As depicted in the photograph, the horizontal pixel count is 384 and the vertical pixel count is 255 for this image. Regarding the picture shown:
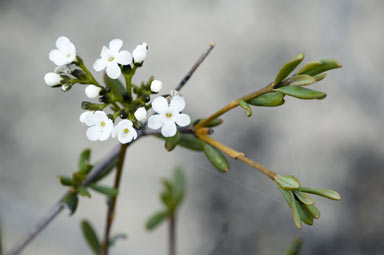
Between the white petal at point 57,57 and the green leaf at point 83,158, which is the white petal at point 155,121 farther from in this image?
the green leaf at point 83,158

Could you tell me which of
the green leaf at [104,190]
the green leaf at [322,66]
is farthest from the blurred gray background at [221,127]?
the green leaf at [322,66]

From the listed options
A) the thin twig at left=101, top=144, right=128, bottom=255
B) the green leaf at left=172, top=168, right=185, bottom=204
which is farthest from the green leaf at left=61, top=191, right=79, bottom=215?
the green leaf at left=172, top=168, right=185, bottom=204

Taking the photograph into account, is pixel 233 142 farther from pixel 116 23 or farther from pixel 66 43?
pixel 66 43

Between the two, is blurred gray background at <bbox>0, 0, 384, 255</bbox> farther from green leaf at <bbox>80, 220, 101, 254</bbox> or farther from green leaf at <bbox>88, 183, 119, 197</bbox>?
green leaf at <bbox>88, 183, 119, 197</bbox>

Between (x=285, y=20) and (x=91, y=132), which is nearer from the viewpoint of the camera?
(x=91, y=132)

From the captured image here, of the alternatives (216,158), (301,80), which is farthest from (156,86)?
(301,80)

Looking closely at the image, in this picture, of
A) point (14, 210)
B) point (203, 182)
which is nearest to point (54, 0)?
point (14, 210)
